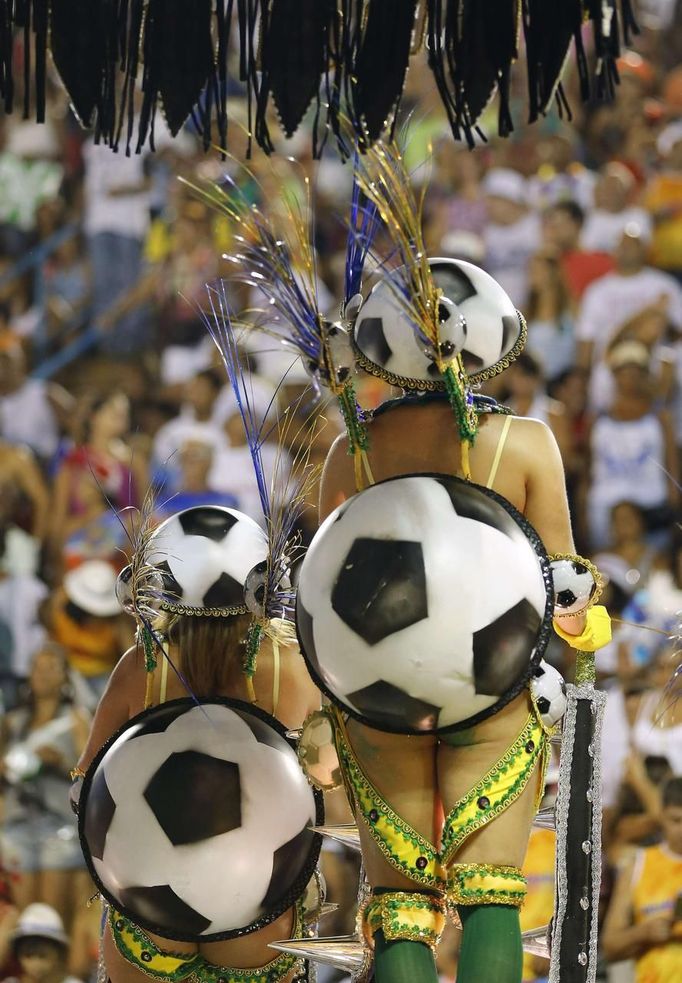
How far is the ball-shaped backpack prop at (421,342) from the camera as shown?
3.34 metres

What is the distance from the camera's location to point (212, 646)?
3967 mm

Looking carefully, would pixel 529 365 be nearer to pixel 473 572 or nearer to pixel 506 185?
pixel 506 185

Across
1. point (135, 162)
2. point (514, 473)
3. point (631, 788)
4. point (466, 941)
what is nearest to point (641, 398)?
point (631, 788)

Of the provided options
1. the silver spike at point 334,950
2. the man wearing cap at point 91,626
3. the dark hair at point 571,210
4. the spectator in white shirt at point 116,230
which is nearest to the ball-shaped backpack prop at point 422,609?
the silver spike at point 334,950

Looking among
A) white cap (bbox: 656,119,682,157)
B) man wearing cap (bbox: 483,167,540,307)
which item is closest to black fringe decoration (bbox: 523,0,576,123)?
man wearing cap (bbox: 483,167,540,307)

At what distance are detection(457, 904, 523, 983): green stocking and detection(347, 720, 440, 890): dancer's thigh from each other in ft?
0.52

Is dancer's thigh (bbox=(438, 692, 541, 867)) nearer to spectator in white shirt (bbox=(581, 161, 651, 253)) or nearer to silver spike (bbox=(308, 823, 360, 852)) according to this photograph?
silver spike (bbox=(308, 823, 360, 852))

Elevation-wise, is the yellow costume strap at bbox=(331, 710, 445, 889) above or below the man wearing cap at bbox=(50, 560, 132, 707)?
above

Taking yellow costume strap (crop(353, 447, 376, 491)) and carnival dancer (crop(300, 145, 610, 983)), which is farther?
yellow costume strap (crop(353, 447, 376, 491))

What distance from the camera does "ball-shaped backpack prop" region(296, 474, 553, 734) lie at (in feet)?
10.2

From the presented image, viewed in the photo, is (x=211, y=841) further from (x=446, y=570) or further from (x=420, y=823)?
(x=446, y=570)

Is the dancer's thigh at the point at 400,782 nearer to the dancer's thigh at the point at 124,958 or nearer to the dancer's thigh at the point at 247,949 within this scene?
the dancer's thigh at the point at 247,949

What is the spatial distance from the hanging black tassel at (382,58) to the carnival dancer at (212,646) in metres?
0.71

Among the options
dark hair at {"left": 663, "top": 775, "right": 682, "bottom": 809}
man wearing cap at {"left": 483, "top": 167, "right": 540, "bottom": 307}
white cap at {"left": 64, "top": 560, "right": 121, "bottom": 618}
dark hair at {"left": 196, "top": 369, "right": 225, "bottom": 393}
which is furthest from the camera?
dark hair at {"left": 196, "top": 369, "right": 225, "bottom": 393}
